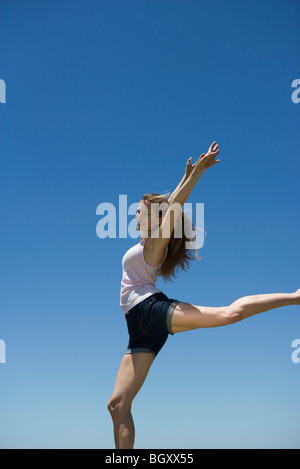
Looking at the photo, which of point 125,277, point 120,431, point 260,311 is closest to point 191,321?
point 260,311

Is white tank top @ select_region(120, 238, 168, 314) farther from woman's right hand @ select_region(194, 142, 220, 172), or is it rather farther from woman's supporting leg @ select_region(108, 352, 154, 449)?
woman's right hand @ select_region(194, 142, 220, 172)

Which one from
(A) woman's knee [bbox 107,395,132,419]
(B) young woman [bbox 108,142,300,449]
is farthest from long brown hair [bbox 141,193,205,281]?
(A) woman's knee [bbox 107,395,132,419]

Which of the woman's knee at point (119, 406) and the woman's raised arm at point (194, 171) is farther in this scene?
the woman's raised arm at point (194, 171)

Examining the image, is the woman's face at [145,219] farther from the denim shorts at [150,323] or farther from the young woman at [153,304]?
the denim shorts at [150,323]

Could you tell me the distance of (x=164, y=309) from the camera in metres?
4.45

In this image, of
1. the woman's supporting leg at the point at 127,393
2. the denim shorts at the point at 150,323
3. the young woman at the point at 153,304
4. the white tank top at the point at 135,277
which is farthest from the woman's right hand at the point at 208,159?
the woman's supporting leg at the point at 127,393

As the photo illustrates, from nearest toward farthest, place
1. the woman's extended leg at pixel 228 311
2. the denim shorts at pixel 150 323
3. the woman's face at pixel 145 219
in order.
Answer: the woman's extended leg at pixel 228 311 → the denim shorts at pixel 150 323 → the woman's face at pixel 145 219

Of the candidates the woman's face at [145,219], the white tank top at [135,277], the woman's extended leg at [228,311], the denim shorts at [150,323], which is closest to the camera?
the woman's extended leg at [228,311]

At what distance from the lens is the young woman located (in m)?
4.24

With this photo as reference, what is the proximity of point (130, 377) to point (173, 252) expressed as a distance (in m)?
1.41

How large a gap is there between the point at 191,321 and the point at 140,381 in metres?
0.85

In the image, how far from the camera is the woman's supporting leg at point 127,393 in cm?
446

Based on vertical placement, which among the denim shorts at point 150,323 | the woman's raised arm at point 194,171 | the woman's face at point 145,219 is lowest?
the denim shorts at point 150,323
